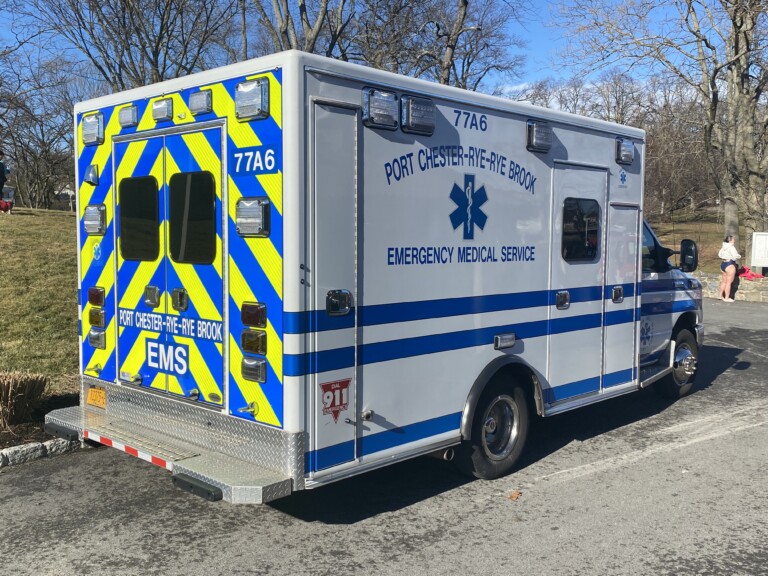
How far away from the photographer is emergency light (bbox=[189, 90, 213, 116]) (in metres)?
4.41

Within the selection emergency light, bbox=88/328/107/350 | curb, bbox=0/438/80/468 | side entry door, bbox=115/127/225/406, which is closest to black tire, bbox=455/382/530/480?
side entry door, bbox=115/127/225/406

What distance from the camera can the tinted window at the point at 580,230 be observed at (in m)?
5.90

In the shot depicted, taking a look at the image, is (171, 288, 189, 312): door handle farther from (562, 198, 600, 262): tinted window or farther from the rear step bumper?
(562, 198, 600, 262): tinted window

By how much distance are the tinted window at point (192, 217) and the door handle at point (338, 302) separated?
80 centimetres

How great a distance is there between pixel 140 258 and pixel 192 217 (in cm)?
62

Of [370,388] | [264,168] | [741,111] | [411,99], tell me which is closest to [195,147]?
[264,168]

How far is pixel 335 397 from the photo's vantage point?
427 centimetres

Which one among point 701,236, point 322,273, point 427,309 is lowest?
point 427,309

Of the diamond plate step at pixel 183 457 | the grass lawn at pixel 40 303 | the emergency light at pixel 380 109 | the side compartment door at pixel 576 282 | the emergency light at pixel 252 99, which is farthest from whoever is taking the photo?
the grass lawn at pixel 40 303

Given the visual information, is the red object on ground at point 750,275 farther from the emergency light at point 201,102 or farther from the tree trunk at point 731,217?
the emergency light at point 201,102

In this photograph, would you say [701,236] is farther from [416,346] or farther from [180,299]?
[180,299]

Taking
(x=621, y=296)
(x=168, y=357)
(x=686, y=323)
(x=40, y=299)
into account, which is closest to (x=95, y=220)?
(x=168, y=357)

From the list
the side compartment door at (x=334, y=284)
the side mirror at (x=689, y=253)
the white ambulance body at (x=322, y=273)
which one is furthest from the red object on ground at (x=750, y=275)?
the side compartment door at (x=334, y=284)

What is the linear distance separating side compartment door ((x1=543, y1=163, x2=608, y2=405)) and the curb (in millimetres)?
3639
